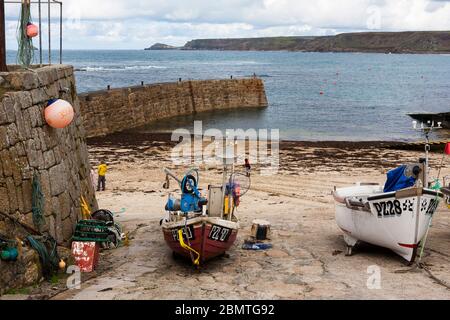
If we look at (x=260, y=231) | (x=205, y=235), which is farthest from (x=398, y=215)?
(x=205, y=235)

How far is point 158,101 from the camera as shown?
48688 millimetres

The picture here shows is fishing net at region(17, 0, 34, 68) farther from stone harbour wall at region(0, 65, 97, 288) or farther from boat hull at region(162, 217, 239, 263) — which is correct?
boat hull at region(162, 217, 239, 263)

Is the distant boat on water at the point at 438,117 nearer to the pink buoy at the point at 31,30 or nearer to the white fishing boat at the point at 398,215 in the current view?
the white fishing boat at the point at 398,215

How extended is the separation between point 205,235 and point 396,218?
3867mm

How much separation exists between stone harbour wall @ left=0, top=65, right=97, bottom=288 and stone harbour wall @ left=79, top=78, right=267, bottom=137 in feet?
81.2

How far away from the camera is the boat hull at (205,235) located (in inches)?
468

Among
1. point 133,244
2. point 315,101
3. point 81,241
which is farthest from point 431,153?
point 315,101

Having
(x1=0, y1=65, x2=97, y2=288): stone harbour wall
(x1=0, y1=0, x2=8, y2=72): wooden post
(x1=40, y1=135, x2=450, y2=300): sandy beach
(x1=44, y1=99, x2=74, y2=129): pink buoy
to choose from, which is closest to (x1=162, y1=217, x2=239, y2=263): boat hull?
(x1=40, y1=135, x2=450, y2=300): sandy beach

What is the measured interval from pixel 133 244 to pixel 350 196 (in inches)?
201

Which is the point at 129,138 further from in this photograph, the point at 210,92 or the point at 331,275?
the point at 331,275

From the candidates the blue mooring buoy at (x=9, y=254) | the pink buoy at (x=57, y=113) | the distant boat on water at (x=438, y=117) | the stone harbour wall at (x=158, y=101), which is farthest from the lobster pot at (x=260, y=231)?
the distant boat on water at (x=438, y=117)

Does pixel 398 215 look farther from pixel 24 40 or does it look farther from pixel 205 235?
pixel 24 40
